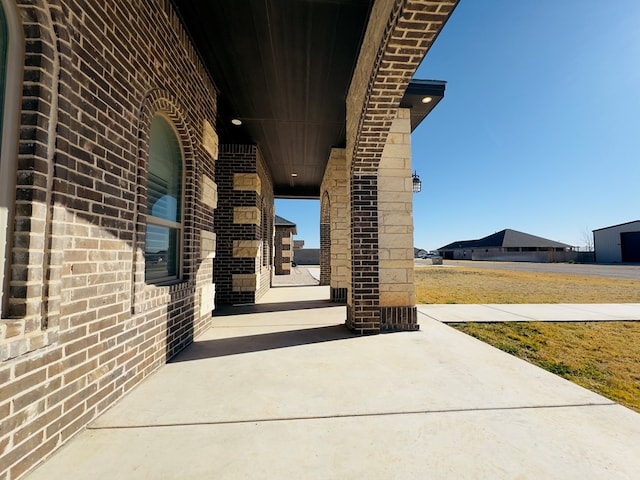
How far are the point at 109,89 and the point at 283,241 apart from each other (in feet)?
55.7

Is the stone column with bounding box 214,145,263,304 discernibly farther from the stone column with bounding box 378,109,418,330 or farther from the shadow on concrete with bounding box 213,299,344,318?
the stone column with bounding box 378,109,418,330

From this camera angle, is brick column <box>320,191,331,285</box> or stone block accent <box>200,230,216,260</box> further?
brick column <box>320,191,331,285</box>

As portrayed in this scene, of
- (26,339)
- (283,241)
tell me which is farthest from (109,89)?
(283,241)

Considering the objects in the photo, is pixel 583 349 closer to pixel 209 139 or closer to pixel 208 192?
pixel 208 192

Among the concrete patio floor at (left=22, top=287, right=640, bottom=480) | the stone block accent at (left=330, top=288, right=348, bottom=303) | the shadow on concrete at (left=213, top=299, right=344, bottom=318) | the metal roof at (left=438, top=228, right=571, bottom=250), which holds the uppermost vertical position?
the metal roof at (left=438, top=228, right=571, bottom=250)

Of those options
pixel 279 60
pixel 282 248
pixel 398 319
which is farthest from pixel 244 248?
pixel 282 248

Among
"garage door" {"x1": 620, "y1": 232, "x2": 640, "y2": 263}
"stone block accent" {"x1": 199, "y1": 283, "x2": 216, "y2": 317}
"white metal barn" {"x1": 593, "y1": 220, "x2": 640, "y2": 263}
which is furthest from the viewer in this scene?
"white metal barn" {"x1": 593, "y1": 220, "x2": 640, "y2": 263}

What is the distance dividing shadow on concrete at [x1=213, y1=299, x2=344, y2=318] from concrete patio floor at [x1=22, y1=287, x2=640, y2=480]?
2593 millimetres

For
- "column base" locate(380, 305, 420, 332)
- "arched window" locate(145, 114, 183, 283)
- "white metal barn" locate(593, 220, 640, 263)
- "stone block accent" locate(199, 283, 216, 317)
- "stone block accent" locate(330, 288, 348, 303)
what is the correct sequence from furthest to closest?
"white metal barn" locate(593, 220, 640, 263), "stone block accent" locate(330, 288, 348, 303), "column base" locate(380, 305, 420, 332), "stone block accent" locate(199, 283, 216, 317), "arched window" locate(145, 114, 183, 283)

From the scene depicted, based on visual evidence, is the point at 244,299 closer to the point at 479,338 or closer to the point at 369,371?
the point at 369,371

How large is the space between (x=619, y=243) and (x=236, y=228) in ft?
180

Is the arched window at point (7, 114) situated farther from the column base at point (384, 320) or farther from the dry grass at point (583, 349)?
the dry grass at point (583, 349)

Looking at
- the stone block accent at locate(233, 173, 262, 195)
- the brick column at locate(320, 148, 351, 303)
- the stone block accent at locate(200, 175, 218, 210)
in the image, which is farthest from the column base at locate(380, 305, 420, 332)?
the stone block accent at locate(233, 173, 262, 195)

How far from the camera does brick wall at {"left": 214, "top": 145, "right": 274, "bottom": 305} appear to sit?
7.08 meters
